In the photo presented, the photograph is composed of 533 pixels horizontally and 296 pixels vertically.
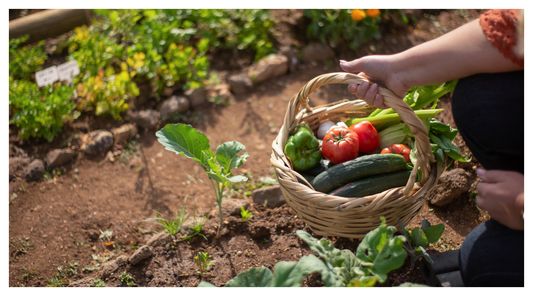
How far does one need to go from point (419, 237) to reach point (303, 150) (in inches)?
29.8

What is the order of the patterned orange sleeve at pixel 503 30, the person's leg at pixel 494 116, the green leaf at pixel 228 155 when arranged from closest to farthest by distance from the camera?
the patterned orange sleeve at pixel 503 30 < the person's leg at pixel 494 116 < the green leaf at pixel 228 155

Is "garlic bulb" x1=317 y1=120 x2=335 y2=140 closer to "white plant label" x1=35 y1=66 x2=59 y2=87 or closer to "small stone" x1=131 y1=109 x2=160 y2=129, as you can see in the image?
"small stone" x1=131 y1=109 x2=160 y2=129

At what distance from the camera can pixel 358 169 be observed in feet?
5.85

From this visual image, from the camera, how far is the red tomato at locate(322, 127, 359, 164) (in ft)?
6.15

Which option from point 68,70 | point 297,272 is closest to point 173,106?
point 68,70

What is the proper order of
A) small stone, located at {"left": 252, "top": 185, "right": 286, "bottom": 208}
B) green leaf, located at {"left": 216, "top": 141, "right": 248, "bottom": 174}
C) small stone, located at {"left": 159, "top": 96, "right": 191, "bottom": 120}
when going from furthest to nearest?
small stone, located at {"left": 159, "top": 96, "right": 191, "bottom": 120}, small stone, located at {"left": 252, "top": 185, "right": 286, "bottom": 208}, green leaf, located at {"left": 216, "top": 141, "right": 248, "bottom": 174}

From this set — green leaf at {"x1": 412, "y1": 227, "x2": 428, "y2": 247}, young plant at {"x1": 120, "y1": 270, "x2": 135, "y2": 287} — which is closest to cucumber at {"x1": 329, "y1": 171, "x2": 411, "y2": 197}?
green leaf at {"x1": 412, "y1": 227, "x2": 428, "y2": 247}

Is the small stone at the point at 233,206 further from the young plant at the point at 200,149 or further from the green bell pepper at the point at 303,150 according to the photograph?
the green bell pepper at the point at 303,150

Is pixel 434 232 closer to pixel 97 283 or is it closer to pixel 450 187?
pixel 450 187

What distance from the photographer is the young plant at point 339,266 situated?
1.33 meters

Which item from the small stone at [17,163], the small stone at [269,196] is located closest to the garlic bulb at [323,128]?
the small stone at [269,196]

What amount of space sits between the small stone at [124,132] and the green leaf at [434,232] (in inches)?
96.8

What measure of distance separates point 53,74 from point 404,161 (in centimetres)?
294

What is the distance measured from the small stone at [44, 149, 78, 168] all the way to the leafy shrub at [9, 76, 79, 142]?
0.17m
